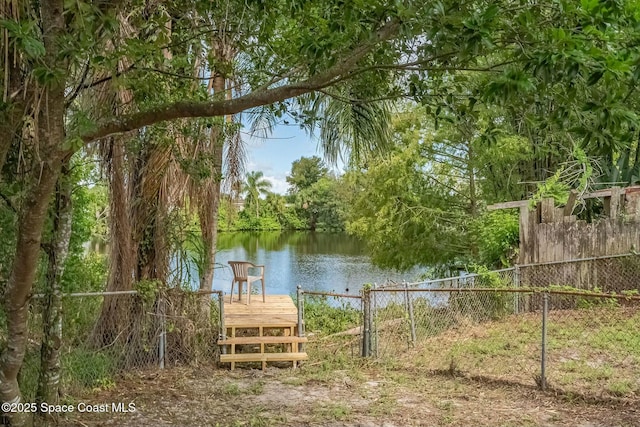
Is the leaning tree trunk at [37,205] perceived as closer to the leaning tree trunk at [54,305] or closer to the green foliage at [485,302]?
the leaning tree trunk at [54,305]

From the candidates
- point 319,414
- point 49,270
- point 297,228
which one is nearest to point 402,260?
point 319,414

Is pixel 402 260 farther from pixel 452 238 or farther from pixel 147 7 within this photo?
pixel 147 7

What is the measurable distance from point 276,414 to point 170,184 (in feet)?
9.98

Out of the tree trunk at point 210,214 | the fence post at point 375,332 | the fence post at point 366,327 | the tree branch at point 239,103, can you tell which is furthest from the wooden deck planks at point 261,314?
the tree branch at point 239,103

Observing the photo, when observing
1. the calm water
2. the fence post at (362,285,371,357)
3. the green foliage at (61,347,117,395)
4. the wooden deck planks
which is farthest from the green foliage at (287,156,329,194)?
the green foliage at (61,347,117,395)

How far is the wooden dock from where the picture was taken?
629 cm

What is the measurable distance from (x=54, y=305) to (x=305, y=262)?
19.1 meters

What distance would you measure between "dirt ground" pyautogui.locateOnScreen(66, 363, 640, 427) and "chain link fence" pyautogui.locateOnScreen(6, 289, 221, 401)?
25cm

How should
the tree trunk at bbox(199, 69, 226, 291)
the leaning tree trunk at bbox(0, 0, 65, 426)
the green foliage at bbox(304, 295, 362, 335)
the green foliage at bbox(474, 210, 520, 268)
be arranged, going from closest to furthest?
the leaning tree trunk at bbox(0, 0, 65, 426) → the tree trunk at bbox(199, 69, 226, 291) → the green foliage at bbox(304, 295, 362, 335) → the green foliage at bbox(474, 210, 520, 268)

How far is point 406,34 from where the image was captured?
2730mm

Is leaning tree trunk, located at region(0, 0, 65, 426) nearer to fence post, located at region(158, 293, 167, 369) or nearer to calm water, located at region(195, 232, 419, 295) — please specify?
fence post, located at region(158, 293, 167, 369)

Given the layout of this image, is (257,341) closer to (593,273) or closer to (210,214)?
(210,214)

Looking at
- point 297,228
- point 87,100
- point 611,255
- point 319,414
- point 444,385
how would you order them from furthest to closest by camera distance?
point 297,228
point 611,255
point 444,385
point 87,100
point 319,414

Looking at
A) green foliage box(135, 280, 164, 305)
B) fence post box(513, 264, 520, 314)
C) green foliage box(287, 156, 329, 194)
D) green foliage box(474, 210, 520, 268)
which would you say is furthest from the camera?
green foliage box(287, 156, 329, 194)
